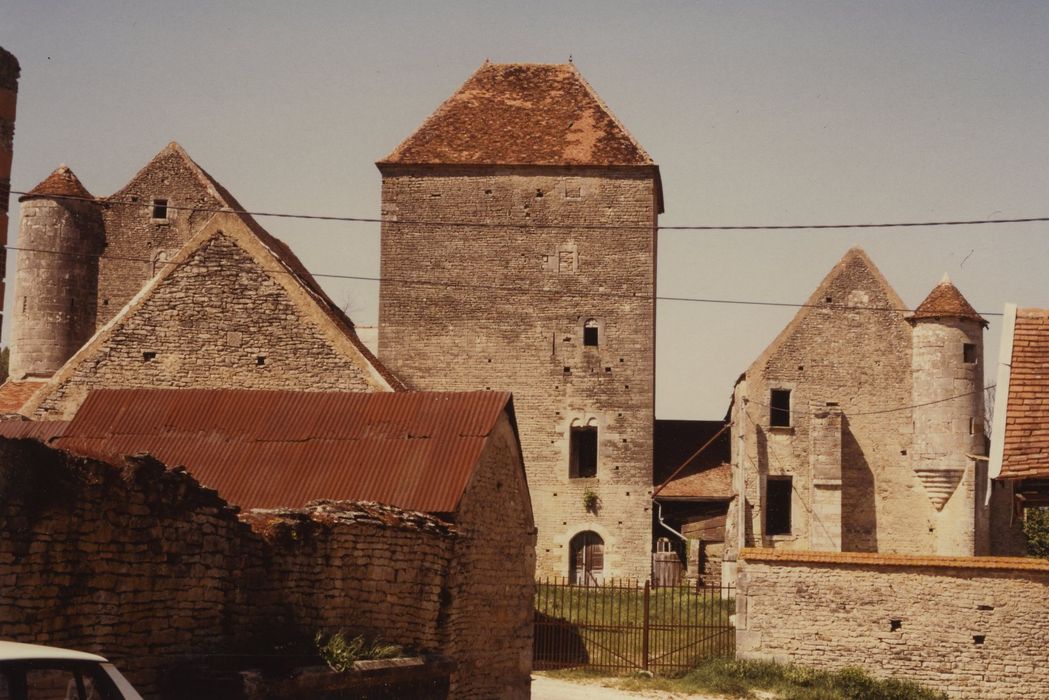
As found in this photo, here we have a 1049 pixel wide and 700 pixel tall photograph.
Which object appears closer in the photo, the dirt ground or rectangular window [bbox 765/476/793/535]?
the dirt ground

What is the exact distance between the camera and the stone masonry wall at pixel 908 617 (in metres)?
22.3

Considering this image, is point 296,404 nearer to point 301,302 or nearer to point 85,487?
point 301,302

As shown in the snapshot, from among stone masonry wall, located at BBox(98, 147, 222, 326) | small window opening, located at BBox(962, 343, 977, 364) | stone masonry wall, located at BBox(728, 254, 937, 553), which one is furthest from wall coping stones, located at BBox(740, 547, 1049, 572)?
stone masonry wall, located at BBox(98, 147, 222, 326)

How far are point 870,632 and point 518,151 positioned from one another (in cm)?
1845

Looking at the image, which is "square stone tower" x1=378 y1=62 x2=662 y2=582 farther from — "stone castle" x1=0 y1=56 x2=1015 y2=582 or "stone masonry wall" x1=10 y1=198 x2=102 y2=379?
"stone masonry wall" x1=10 y1=198 x2=102 y2=379

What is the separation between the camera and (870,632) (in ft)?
74.5

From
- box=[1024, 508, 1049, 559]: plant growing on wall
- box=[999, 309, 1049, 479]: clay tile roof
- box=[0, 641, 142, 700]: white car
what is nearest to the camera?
box=[0, 641, 142, 700]: white car

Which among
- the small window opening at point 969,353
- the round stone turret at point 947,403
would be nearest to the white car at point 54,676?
the round stone turret at point 947,403

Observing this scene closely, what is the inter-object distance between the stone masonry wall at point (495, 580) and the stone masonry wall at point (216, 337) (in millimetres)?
6454

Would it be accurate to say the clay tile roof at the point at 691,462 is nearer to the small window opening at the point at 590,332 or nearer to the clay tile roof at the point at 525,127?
the small window opening at the point at 590,332

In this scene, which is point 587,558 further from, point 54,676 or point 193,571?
point 54,676

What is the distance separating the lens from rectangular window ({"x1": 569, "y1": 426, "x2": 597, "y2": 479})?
35750 millimetres

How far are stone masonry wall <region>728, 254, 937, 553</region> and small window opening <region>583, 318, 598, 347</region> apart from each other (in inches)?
165

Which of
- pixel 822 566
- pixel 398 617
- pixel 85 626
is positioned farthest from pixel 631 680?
pixel 85 626
